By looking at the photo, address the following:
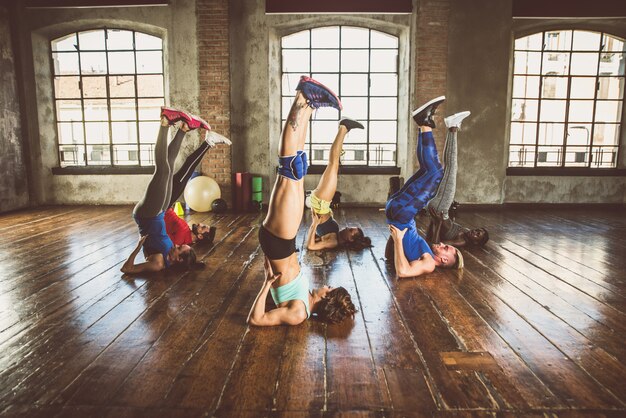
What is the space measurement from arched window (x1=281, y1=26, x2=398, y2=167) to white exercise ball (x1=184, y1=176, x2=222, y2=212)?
1795mm

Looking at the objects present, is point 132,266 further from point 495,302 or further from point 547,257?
point 547,257

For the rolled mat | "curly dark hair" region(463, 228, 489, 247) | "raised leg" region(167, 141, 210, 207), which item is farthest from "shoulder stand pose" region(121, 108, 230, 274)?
the rolled mat

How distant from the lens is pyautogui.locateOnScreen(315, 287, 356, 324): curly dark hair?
251 cm

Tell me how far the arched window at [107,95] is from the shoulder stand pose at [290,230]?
5672 mm

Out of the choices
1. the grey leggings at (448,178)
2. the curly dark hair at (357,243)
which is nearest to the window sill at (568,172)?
the grey leggings at (448,178)

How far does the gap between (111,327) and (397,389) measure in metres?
1.62

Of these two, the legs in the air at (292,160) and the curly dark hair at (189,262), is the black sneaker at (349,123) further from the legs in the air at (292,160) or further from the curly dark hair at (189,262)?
the curly dark hair at (189,262)

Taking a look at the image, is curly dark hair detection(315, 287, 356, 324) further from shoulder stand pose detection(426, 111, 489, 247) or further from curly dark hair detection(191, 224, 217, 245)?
curly dark hair detection(191, 224, 217, 245)

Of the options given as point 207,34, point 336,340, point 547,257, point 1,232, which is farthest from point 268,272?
point 207,34

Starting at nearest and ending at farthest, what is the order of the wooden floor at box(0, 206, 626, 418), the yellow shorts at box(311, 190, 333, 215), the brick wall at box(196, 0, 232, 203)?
1. the wooden floor at box(0, 206, 626, 418)
2. the yellow shorts at box(311, 190, 333, 215)
3. the brick wall at box(196, 0, 232, 203)

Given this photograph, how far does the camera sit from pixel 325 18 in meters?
6.98

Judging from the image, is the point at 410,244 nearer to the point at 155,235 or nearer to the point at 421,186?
the point at 421,186

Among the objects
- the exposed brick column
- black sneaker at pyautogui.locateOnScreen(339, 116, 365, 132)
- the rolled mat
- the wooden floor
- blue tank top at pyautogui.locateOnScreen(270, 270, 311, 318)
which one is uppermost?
the exposed brick column

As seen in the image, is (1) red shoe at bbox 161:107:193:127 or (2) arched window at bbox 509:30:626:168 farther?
(2) arched window at bbox 509:30:626:168
